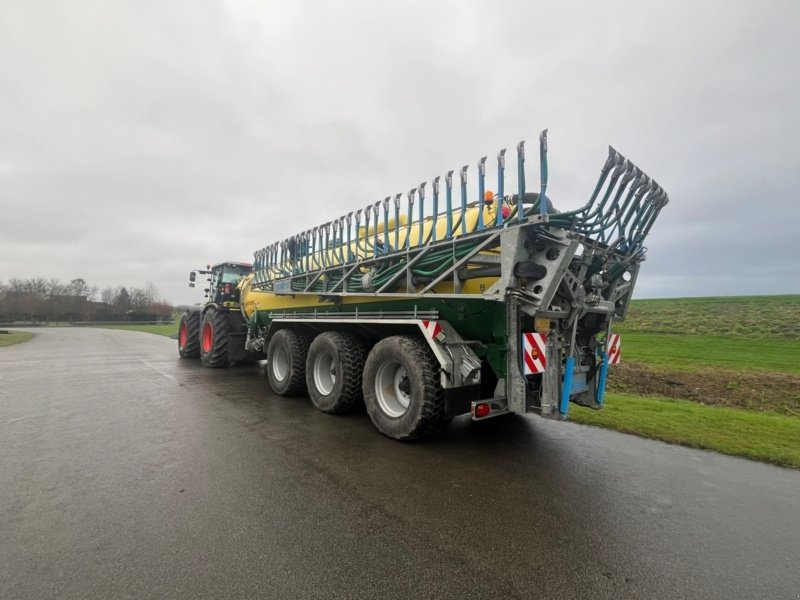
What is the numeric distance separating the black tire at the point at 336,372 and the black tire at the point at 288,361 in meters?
0.67

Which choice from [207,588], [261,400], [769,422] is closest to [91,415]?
[261,400]

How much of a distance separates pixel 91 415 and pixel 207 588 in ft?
16.8

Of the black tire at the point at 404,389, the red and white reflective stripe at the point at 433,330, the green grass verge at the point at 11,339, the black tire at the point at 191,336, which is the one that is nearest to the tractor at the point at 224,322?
the black tire at the point at 191,336

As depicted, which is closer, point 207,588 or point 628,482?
point 207,588

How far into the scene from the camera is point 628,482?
12.4 ft

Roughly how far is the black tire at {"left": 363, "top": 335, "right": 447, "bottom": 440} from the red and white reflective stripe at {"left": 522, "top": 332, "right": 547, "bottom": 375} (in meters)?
0.99

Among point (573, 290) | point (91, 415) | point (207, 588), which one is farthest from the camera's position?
point (91, 415)

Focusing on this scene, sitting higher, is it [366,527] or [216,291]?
[216,291]

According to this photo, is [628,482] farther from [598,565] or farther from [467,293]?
[467,293]

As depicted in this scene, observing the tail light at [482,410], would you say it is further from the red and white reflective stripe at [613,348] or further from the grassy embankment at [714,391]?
the grassy embankment at [714,391]

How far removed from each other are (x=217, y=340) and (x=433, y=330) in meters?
8.35

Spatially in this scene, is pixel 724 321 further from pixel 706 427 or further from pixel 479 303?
pixel 479 303

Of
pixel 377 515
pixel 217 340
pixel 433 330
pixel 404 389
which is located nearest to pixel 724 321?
pixel 404 389

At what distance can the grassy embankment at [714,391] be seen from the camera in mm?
5160
